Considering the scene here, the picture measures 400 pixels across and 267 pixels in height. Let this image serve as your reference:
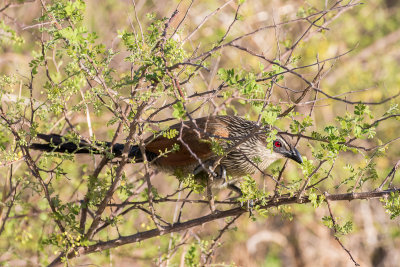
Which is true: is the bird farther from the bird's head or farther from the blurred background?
the blurred background

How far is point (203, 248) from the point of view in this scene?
11.0ft

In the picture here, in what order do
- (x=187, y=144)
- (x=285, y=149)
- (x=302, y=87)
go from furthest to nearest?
(x=302, y=87) → (x=285, y=149) → (x=187, y=144)

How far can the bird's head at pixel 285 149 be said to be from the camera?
3.81 m

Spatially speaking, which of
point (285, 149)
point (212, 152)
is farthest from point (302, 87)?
point (212, 152)

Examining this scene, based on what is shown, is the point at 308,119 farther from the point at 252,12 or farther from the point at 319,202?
the point at 252,12

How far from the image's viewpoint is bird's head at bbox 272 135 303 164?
3.81 m

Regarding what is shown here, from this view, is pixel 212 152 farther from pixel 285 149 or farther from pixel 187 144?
pixel 285 149

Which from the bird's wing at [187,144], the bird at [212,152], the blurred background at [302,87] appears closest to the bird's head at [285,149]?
the bird at [212,152]

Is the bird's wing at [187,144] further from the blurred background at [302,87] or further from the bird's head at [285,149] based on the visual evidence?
the blurred background at [302,87]

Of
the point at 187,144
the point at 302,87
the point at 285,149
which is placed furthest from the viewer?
the point at 302,87

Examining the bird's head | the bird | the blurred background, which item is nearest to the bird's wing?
the bird

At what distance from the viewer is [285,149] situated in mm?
3854

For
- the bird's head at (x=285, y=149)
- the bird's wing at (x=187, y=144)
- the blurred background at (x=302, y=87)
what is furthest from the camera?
the blurred background at (x=302, y=87)

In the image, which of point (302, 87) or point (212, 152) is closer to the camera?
point (212, 152)
